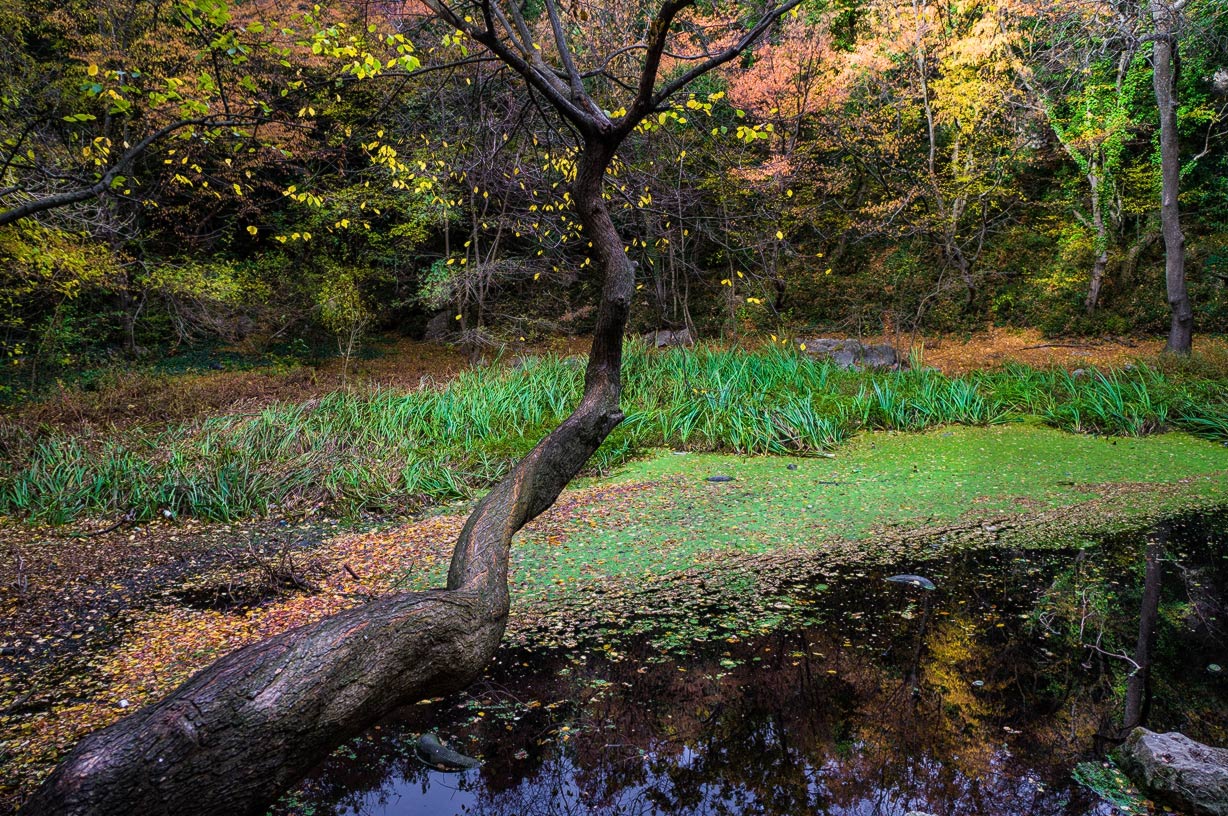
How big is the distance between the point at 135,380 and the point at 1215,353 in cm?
1189

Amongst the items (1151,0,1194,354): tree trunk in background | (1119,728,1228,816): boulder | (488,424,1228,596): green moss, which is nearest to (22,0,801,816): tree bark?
(488,424,1228,596): green moss

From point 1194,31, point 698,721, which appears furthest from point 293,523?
point 1194,31

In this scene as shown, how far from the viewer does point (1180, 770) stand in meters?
1.76

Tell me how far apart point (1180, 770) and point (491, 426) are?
16.9 feet

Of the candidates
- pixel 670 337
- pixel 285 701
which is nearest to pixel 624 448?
pixel 285 701

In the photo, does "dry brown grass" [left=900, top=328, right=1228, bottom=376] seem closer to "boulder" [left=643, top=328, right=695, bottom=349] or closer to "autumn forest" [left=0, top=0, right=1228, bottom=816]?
"autumn forest" [left=0, top=0, right=1228, bottom=816]

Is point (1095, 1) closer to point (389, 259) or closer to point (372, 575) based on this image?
point (372, 575)

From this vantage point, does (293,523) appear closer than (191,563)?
No

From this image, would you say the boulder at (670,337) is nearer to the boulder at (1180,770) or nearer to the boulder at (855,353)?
the boulder at (855,353)

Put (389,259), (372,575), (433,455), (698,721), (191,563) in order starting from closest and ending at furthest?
(698,721) < (372,575) < (191,563) < (433,455) < (389,259)

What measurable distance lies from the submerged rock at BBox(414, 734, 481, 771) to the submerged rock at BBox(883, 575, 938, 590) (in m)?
2.05

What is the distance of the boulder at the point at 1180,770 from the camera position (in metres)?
Answer: 1.71

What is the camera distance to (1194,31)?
705cm

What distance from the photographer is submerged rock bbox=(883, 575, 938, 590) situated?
313 cm
